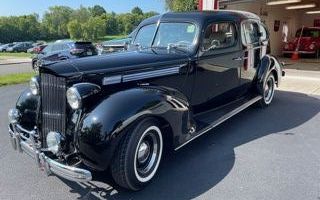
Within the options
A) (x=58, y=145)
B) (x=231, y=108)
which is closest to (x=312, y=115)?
(x=231, y=108)

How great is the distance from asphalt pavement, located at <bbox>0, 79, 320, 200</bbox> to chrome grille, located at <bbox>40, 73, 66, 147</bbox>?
63 centimetres

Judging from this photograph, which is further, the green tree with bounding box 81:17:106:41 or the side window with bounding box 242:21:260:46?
the green tree with bounding box 81:17:106:41

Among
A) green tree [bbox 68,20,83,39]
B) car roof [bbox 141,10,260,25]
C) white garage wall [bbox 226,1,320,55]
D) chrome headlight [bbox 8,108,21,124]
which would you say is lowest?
chrome headlight [bbox 8,108,21,124]

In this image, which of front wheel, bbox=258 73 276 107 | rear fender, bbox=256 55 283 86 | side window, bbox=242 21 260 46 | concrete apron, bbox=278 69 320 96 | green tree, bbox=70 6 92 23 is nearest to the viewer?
side window, bbox=242 21 260 46

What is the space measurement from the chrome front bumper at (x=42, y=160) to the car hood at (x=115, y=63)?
0.75 m

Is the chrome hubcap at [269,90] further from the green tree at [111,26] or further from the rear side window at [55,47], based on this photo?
the green tree at [111,26]

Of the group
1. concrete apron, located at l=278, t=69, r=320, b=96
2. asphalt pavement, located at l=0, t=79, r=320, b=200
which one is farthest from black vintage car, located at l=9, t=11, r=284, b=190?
concrete apron, located at l=278, t=69, r=320, b=96

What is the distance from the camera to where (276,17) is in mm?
19453

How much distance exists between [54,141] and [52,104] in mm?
444

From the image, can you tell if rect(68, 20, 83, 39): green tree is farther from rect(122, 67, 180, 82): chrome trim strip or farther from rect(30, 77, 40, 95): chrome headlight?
rect(30, 77, 40, 95): chrome headlight

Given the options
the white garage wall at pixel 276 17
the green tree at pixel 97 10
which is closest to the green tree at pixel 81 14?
the green tree at pixel 97 10

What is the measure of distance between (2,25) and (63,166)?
90585mm

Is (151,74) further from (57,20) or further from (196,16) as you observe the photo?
(57,20)

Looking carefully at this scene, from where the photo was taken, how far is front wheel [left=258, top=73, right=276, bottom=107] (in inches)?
265
